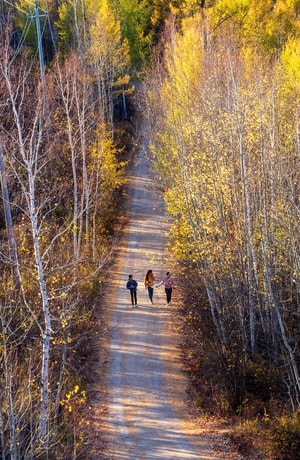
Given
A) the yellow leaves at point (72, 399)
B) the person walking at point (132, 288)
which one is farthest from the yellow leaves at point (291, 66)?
the yellow leaves at point (72, 399)

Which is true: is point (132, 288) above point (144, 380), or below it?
above

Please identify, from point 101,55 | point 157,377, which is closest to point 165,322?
point 157,377

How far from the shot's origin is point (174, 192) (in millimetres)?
15688

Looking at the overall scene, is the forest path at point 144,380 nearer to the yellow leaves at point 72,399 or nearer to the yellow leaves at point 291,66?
the yellow leaves at point 72,399

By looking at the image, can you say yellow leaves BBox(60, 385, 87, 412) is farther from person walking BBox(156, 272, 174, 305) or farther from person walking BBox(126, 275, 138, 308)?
person walking BBox(156, 272, 174, 305)

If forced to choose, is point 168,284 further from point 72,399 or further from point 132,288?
point 72,399

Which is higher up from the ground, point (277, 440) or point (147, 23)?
point (147, 23)

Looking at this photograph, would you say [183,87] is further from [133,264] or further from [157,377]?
[157,377]

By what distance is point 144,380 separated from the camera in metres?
13.2

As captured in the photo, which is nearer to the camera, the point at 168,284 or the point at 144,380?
the point at 144,380

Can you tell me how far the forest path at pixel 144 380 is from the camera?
10.8m

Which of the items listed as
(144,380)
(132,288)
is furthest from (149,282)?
(144,380)

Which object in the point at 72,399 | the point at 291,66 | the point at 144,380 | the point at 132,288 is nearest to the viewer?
the point at 72,399

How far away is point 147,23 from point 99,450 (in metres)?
35.9
